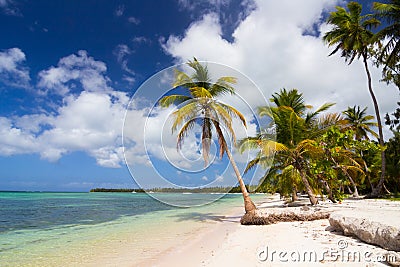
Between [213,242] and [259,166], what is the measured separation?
19.6 ft

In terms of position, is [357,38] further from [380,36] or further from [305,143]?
[305,143]

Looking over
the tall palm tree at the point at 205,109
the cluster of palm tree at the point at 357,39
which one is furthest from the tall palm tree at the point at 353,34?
the tall palm tree at the point at 205,109

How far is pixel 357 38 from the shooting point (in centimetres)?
2175

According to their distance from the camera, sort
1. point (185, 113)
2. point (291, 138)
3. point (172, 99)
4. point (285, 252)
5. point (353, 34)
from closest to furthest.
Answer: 1. point (285, 252)
2. point (185, 113)
3. point (172, 99)
4. point (291, 138)
5. point (353, 34)

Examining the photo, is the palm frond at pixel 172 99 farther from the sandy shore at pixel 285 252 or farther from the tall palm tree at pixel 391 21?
the tall palm tree at pixel 391 21

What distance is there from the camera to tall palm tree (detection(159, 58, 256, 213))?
10.9 meters

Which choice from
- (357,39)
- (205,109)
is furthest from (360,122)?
(205,109)

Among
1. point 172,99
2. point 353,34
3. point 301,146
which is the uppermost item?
point 353,34

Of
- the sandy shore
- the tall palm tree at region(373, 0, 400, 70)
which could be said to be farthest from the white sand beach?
the tall palm tree at region(373, 0, 400, 70)

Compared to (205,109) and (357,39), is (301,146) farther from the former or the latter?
(357,39)

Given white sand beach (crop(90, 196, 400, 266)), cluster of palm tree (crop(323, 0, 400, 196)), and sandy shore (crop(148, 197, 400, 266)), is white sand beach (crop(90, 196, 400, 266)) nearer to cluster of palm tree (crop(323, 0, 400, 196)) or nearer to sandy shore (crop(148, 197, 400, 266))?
sandy shore (crop(148, 197, 400, 266))

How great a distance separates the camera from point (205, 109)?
11.6 m

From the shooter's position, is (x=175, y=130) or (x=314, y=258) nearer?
(x=314, y=258)

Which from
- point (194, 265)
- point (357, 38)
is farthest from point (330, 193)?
point (357, 38)
